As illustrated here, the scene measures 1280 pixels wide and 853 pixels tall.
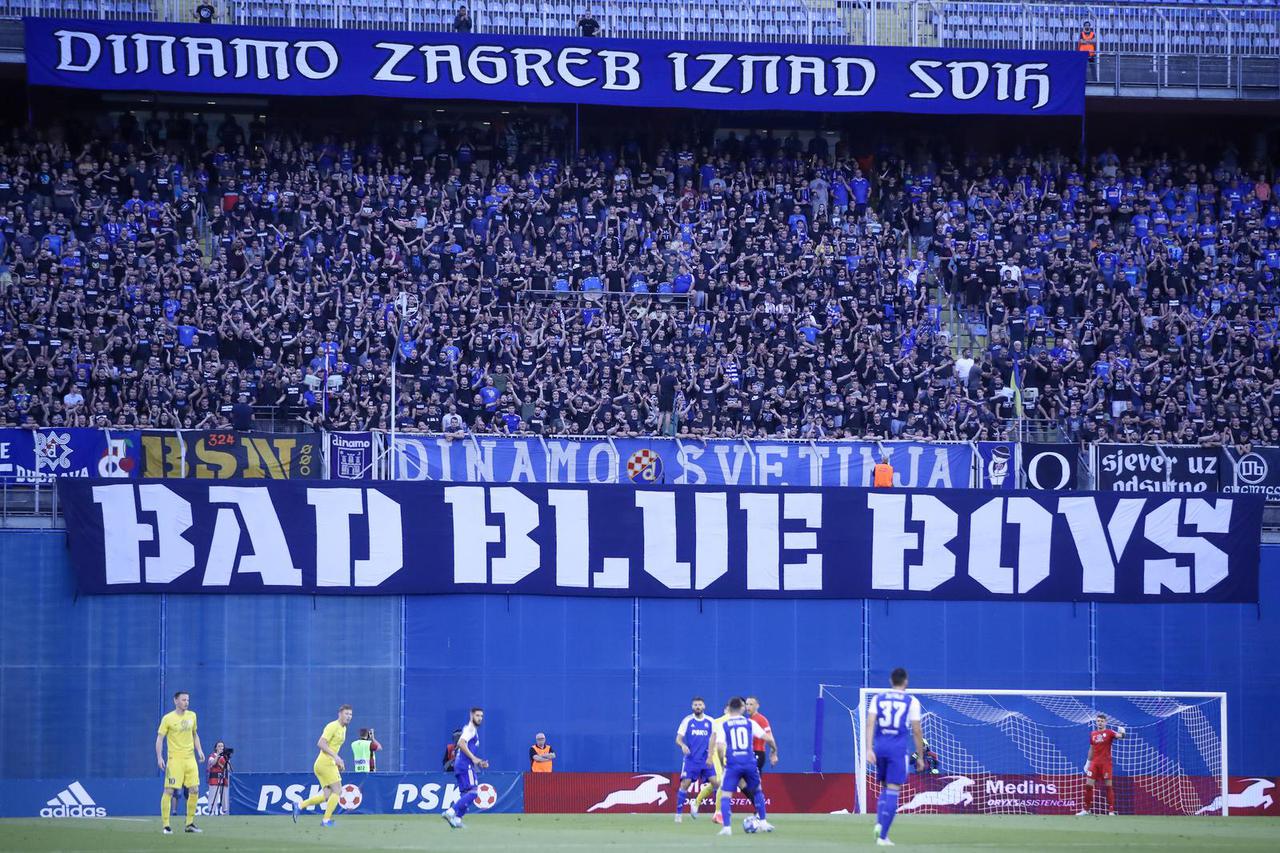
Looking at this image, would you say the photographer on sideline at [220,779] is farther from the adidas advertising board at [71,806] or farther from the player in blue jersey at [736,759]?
the player in blue jersey at [736,759]

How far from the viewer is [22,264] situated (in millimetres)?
39906

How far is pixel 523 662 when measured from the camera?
1361 inches

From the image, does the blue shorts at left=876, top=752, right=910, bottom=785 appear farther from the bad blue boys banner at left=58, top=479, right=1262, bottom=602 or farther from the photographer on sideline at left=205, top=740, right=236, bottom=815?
the bad blue boys banner at left=58, top=479, right=1262, bottom=602

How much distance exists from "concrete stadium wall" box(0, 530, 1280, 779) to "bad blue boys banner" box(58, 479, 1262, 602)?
0.38 m

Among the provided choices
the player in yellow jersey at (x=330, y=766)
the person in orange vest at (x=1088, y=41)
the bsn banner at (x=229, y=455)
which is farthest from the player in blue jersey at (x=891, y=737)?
the person in orange vest at (x=1088, y=41)

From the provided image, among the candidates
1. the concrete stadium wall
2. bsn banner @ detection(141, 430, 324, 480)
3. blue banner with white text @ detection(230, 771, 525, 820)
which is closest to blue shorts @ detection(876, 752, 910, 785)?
blue banner with white text @ detection(230, 771, 525, 820)

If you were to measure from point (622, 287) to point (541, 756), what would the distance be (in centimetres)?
1261

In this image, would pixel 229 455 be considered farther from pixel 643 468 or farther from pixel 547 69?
pixel 547 69

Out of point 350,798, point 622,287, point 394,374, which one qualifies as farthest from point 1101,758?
point 622,287

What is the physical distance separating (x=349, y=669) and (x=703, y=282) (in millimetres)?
13002

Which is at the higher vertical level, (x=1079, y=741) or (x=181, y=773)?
(x=181, y=773)

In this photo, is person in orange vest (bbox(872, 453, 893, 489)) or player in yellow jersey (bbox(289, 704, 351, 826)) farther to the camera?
person in orange vest (bbox(872, 453, 893, 489))

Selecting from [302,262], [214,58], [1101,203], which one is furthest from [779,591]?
[214,58]

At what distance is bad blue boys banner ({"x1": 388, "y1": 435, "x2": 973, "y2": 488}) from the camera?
3544 centimetres
